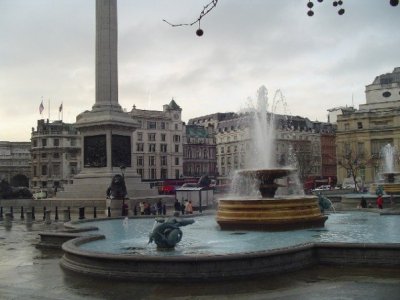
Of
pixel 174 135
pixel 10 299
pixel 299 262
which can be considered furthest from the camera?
pixel 174 135

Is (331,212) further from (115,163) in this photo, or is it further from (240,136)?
(240,136)

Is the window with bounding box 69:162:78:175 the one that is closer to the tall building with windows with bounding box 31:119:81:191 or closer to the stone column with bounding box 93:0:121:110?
the tall building with windows with bounding box 31:119:81:191

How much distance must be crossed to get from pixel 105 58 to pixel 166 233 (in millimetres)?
31797

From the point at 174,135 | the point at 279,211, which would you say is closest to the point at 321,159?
the point at 174,135

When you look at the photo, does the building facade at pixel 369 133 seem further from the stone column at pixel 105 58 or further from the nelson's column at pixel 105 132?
the stone column at pixel 105 58

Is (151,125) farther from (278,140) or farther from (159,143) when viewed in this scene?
(278,140)

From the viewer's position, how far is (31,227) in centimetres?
2916

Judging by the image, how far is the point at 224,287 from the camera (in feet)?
37.8

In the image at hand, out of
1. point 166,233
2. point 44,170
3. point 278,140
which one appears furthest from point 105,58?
point 44,170

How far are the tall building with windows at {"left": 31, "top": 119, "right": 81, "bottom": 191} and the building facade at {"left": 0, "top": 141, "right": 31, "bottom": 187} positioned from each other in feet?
78.1

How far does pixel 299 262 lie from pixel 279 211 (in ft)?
18.4

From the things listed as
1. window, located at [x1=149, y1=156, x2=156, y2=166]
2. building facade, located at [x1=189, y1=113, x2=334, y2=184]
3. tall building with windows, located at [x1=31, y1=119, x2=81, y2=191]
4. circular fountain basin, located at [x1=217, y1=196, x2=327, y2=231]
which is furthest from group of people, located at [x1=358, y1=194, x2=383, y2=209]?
tall building with windows, located at [x1=31, y1=119, x2=81, y2=191]

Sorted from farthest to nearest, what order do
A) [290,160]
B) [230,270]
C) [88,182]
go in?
[290,160], [88,182], [230,270]

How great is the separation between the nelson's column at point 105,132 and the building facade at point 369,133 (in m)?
54.2
